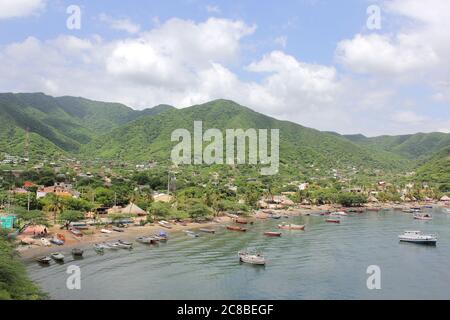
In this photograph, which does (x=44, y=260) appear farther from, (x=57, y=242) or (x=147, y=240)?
(x=147, y=240)

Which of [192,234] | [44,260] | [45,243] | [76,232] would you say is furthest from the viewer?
[192,234]

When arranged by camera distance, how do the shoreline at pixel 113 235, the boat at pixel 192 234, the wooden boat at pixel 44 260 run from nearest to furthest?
the wooden boat at pixel 44 260 → the shoreline at pixel 113 235 → the boat at pixel 192 234

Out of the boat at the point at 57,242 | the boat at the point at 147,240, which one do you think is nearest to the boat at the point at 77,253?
the boat at the point at 57,242

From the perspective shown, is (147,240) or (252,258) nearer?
(252,258)

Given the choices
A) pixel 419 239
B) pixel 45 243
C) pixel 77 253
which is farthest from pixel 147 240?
pixel 419 239

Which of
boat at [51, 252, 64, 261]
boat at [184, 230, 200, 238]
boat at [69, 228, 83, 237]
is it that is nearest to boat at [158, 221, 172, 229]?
boat at [184, 230, 200, 238]

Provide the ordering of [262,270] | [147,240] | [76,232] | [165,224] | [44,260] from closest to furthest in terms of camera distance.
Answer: [44,260]
[262,270]
[147,240]
[76,232]
[165,224]

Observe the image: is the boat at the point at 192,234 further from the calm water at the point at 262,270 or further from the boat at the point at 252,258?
the boat at the point at 252,258

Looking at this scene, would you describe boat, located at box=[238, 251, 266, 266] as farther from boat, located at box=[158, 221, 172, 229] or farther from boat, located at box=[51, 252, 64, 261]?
boat, located at box=[158, 221, 172, 229]

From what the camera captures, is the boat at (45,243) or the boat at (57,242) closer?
the boat at (45,243)
